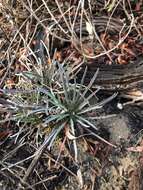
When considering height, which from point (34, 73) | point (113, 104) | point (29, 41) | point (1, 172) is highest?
point (29, 41)

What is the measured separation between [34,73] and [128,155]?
27.0 inches

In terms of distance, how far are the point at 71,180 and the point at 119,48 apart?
0.90 m

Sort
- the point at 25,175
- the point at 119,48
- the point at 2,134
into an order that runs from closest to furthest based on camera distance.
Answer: the point at 25,175 → the point at 2,134 → the point at 119,48

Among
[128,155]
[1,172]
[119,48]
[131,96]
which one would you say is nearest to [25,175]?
[1,172]

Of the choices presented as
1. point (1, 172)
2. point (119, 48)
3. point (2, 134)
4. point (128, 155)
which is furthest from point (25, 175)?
point (119, 48)

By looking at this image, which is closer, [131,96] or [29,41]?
[131,96]

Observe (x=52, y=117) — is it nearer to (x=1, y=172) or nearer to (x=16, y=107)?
(x=16, y=107)

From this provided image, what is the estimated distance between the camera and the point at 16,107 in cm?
233

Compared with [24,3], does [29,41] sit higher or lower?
lower

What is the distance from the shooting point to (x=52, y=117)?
7.42 ft

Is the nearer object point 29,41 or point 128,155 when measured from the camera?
point 128,155

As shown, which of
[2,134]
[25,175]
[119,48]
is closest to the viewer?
[25,175]

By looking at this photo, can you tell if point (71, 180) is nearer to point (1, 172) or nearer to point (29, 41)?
point (1, 172)

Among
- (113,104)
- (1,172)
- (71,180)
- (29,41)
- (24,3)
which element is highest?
(24,3)
